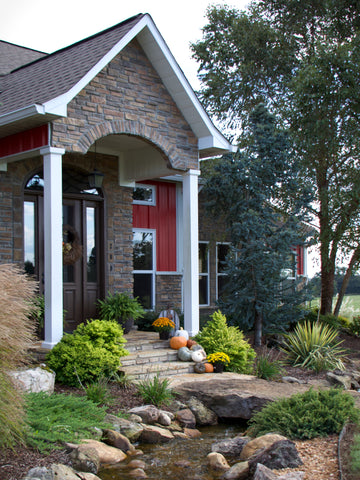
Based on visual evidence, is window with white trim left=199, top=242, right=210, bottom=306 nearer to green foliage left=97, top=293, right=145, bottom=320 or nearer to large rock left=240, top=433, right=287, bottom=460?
green foliage left=97, top=293, right=145, bottom=320

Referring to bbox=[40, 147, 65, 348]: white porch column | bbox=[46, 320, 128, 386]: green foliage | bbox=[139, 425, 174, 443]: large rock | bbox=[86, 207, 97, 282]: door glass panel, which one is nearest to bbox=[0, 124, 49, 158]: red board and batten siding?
bbox=[40, 147, 65, 348]: white porch column

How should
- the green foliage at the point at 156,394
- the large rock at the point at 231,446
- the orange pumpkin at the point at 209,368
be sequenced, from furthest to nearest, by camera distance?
the orange pumpkin at the point at 209,368
the green foliage at the point at 156,394
the large rock at the point at 231,446

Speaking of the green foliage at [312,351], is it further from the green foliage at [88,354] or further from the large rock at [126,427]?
the large rock at [126,427]

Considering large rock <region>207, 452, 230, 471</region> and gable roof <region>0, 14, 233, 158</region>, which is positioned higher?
gable roof <region>0, 14, 233, 158</region>

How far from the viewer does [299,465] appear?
5020mm

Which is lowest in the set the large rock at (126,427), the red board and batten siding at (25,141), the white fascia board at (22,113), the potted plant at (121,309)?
the large rock at (126,427)

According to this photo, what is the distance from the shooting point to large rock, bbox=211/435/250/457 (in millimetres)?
6059

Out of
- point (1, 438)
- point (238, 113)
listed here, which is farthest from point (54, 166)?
point (238, 113)

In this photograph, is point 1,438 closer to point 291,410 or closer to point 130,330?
point 291,410

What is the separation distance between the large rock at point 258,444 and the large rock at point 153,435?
3.74ft

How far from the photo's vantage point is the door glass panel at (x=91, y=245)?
11164 millimetres

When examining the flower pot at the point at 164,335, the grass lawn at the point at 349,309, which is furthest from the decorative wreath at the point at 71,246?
the grass lawn at the point at 349,309

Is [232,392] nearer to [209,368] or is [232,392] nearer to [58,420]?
[209,368]

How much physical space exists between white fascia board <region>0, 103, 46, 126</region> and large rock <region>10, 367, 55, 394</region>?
11.5 ft
